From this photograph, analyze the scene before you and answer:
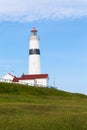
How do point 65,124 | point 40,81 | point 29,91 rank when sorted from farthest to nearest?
point 40,81, point 29,91, point 65,124

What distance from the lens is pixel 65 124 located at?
3356 centimetres

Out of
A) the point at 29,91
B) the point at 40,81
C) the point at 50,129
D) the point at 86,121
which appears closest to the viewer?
the point at 50,129

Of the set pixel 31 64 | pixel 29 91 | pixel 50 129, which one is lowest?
pixel 50 129

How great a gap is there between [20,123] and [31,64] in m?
92.2

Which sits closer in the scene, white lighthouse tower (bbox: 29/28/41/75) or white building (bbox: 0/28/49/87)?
white building (bbox: 0/28/49/87)

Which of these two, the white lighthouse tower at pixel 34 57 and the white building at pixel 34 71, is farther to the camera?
the white lighthouse tower at pixel 34 57

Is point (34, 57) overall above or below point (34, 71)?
above

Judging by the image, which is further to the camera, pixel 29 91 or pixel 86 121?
pixel 29 91

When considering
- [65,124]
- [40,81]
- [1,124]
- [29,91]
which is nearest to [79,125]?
[65,124]

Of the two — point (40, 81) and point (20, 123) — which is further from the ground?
point (40, 81)

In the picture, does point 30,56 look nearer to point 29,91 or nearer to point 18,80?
point 18,80

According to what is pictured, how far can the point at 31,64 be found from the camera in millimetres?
125188

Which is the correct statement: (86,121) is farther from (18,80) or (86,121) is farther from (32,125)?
(18,80)

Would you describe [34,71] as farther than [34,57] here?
Yes
